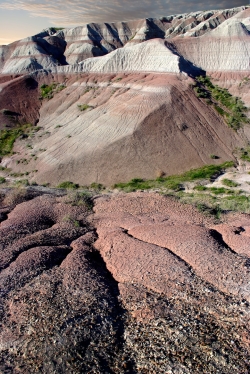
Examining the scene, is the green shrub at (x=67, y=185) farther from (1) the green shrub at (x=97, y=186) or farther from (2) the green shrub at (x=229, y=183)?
(2) the green shrub at (x=229, y=183)

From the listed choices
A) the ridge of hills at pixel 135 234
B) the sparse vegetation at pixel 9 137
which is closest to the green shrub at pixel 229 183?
the ridge of hills at pixel 135 234

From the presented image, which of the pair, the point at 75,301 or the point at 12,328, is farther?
the point at 75,301

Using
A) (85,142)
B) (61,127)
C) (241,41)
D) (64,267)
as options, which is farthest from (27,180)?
(241,41)

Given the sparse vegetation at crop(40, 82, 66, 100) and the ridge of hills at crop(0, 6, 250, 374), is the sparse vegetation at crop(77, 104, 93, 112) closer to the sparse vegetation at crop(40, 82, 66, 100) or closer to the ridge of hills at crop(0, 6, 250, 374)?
the ridge of hills at crop(0, 6, 250, 374)

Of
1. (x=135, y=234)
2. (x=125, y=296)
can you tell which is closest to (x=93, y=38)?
(x=135, y=234)

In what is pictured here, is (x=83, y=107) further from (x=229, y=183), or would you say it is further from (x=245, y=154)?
(x=229, y=183)

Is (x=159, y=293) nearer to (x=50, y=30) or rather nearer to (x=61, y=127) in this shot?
(x=61, y=127)

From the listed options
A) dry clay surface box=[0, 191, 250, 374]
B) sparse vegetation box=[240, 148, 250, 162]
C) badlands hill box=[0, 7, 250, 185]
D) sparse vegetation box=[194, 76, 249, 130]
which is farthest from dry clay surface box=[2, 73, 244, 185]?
dry clay surface box=[0, 191, 250, 374]
